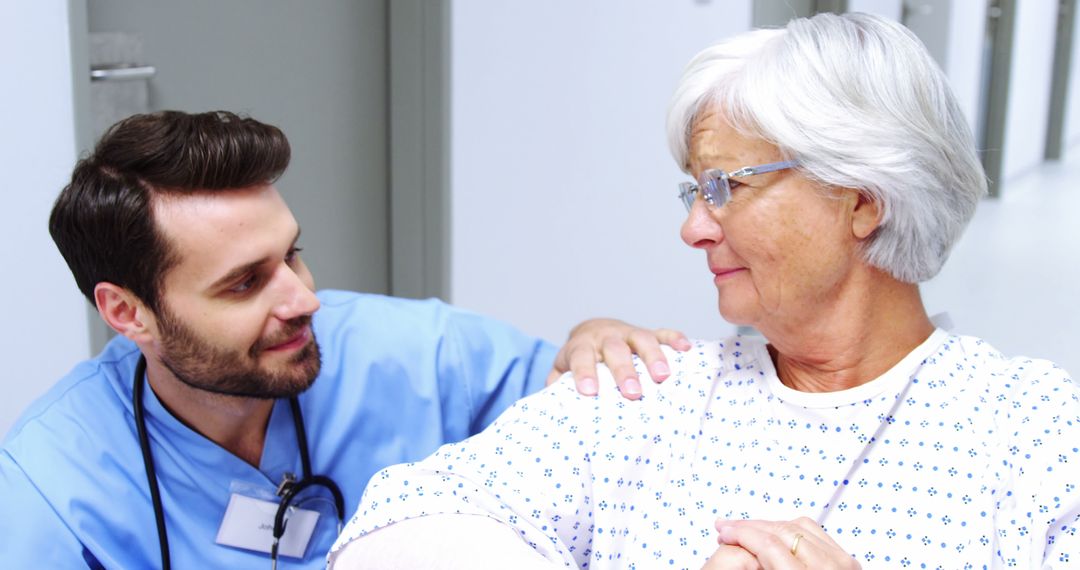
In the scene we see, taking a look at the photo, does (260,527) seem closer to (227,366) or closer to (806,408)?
(227,366)

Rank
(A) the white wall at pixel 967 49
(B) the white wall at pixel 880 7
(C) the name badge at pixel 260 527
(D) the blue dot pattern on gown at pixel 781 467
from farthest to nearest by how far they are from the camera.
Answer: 1. (A) the white wall at pixel 967 49
2. (B) the white wall at pixel 880 7
3. (C) the name badge at pixel 260 527
4. (D) the blue dot pattern on gown at pixel 781 467

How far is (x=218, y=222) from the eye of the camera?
1502mm

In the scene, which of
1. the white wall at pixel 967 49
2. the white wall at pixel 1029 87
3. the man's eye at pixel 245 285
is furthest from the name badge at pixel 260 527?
the white wall at pixel 1029 87

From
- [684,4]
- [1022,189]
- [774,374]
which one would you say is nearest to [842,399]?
[774,374]

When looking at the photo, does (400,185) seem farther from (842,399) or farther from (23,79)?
(842,399)

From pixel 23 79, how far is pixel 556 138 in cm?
167

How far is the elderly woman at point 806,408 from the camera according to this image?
1.27 m

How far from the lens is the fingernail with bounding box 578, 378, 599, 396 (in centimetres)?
149

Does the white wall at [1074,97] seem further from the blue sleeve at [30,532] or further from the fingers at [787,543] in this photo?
the blue sleeve at [30,532]

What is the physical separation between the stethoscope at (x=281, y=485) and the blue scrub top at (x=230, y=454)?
2cm

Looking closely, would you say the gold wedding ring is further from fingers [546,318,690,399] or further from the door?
the door

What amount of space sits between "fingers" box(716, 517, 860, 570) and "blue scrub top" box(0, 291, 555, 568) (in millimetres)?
671

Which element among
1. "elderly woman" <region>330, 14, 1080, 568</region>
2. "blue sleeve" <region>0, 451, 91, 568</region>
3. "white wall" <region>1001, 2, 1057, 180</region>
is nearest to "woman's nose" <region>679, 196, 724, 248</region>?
"elderly woman" <region>330, 14, 1080, 568</region>

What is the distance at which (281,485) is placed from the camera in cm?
165
